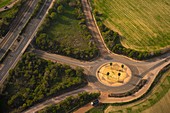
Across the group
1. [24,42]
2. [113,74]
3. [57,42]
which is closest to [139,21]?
[113,74]

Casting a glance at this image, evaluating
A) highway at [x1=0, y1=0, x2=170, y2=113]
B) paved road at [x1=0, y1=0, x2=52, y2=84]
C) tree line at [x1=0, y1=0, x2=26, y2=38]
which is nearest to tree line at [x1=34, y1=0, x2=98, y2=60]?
highway at [x1=0, y1=0, x2=170, y2=113]

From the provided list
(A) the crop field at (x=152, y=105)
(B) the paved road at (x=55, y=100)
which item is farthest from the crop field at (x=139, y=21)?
(B) the paved road at (x=55, y=100)

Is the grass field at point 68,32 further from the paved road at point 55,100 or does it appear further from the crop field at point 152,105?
the crop field at point 152,105

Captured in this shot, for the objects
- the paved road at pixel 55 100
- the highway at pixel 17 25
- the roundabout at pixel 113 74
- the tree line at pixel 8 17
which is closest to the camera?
the paved road at pixel 55 100

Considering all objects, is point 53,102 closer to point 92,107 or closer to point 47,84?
point 47,84

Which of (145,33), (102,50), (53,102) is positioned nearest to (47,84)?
(53,102)

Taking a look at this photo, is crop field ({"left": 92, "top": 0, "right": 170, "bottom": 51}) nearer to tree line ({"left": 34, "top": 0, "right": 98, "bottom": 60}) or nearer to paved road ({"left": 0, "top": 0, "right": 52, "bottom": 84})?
tree line ({"left": 34, "top": 0, "right": 98, "bottom": 60})
